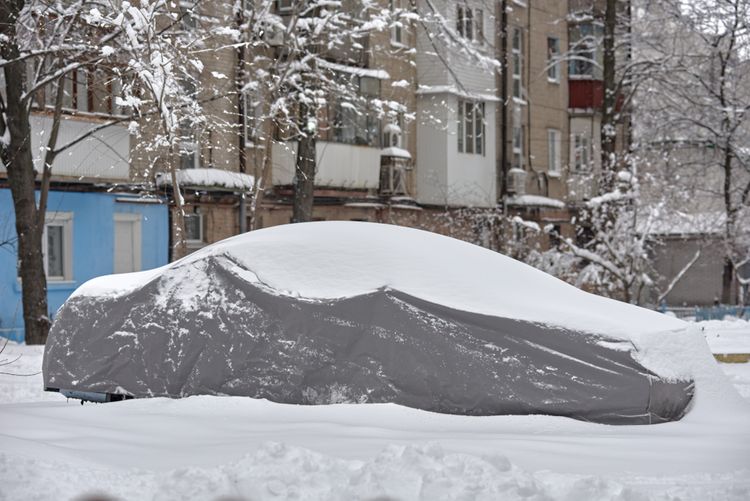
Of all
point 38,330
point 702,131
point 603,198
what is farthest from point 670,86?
point 38,330

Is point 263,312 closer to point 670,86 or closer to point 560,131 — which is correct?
Answer: point 670,86

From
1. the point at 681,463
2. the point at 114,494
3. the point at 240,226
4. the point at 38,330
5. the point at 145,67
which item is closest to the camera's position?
the point at 114,494

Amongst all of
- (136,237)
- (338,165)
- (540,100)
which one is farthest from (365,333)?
(540,100)

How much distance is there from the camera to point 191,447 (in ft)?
21.8

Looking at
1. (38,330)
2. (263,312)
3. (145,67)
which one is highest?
(145,67)

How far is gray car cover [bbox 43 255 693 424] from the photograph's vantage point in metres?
7.23

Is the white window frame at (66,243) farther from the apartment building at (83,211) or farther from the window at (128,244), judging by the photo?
the window at (128,244)

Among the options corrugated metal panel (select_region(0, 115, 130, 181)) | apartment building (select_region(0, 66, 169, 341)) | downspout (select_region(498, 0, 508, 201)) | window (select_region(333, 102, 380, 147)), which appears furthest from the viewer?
downspout (select_region(498, 0, 508, 201))

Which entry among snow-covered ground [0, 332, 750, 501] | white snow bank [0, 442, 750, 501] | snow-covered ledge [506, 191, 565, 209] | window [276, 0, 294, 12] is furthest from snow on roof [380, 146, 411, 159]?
white snow bank [0, 442, 750, 501]

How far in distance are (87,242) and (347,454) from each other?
1744cm

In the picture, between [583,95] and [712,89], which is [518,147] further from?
[712,89]

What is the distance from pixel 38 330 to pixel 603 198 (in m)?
11.0

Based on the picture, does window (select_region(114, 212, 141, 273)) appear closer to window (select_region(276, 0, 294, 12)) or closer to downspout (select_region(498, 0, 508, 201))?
window (select_region(276, 0, 294, 12))

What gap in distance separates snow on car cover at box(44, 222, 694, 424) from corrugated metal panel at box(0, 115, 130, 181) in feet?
39.3
